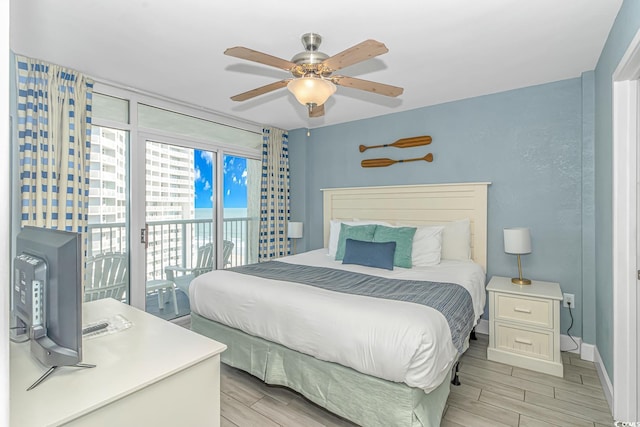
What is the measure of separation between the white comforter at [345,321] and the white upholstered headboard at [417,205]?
86cm

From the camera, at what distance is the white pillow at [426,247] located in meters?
3.12

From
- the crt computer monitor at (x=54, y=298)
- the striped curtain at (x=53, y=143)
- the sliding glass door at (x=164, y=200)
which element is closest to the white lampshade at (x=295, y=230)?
the sliding glass door at (x=164, y=200)

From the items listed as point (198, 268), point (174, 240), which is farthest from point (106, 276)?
point (198, 268)

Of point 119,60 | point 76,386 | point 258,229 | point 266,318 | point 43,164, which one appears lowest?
point 266,318

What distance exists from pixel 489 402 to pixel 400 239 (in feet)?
4.79

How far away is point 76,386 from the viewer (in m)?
1.04

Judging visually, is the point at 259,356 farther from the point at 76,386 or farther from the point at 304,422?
the point at 76,386

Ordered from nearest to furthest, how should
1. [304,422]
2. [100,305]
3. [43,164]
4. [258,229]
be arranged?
[100,305], [304,422], [43,164], [258,229]

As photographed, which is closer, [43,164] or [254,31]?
[254,31]

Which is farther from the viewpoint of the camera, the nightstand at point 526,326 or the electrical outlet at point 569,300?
the electrical outlet at point 569,300

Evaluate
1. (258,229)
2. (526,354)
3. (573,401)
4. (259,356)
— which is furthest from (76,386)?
(258,229)

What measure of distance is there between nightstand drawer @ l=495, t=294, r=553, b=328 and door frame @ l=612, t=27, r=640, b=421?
57 cm

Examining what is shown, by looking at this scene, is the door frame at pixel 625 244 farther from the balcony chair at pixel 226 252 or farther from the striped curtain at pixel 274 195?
the balcony chair at pixel 226 252

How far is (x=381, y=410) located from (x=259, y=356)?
97 centimetres
